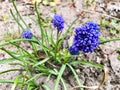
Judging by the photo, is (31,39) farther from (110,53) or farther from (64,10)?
(64,10)

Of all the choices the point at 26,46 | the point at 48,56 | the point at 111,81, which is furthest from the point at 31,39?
the point at 111,81

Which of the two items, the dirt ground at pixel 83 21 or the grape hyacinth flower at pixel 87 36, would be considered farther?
the dirt ground at pixel 83 21

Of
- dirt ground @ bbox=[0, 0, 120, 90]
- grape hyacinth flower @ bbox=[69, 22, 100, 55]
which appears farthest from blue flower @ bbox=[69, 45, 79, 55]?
dirt ground @ bbox=[0, 0, 120, 90]

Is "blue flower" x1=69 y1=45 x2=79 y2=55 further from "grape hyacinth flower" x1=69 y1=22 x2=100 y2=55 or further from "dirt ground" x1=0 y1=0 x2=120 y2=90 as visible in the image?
"dirt ground" x1=0 y1=0 x2=120 y2=90

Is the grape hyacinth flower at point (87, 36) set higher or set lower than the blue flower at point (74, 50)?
higher

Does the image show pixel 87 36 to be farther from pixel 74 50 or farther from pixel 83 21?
Result: pixel 83 21

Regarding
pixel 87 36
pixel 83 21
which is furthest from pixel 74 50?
pixel 83 21

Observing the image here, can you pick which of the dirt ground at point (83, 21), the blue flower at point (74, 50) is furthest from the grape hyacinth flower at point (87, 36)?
the dirt ground at point (83, 21)

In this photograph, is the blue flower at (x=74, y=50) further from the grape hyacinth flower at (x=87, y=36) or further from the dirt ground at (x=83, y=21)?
the dirt ground at (x=83, y=21)
